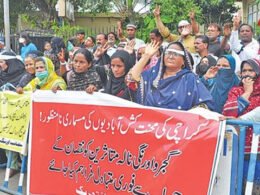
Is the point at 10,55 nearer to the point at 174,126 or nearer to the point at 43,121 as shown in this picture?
the point at 43,121

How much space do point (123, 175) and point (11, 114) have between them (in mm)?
2009

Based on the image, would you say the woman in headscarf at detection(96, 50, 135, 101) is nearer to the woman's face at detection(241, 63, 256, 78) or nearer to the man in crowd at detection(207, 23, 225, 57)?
the woman's face at detection(241, 63, 256, 78)

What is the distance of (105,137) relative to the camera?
403 cm

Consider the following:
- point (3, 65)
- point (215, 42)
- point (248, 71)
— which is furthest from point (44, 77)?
point (215, 42)

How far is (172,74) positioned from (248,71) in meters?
0.66

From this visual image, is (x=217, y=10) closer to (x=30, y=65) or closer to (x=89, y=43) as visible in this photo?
(x=89, y=43)

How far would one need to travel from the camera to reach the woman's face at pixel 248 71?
391 cm

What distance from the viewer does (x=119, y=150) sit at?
153 inches

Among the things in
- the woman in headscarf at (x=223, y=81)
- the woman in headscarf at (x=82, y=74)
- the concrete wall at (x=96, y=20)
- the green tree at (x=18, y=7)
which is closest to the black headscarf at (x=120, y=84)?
the woman in headscarf at (x=82, y=74)

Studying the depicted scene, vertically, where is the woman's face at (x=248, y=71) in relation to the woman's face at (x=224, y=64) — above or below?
below

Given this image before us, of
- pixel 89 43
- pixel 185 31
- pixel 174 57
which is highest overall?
pixel 185 31

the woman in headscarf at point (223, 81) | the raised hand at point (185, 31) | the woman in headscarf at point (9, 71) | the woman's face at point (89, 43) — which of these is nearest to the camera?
the woman in headscarf at point (223, 81)

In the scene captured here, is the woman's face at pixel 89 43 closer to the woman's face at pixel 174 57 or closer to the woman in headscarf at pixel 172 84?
the woman in headscarf at pixel 172 84

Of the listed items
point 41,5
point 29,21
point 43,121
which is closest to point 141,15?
point 29,21
